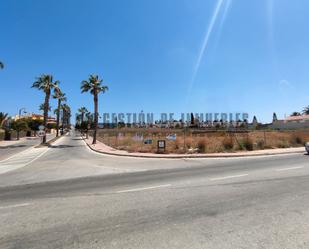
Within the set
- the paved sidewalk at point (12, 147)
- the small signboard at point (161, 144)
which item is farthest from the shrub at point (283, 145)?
the paved sidewalk at point (12, 147)

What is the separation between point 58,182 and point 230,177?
6876 millimetres

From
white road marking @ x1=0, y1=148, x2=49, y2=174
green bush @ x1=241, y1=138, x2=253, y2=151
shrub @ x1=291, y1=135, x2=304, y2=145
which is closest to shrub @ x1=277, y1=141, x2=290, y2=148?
shrub @ x1=291, y1=135, x2=304, y2=145

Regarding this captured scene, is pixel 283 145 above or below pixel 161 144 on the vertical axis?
below

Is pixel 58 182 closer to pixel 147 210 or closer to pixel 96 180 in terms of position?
pixel 96 180

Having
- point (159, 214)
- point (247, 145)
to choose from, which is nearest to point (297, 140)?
point (247, 145)

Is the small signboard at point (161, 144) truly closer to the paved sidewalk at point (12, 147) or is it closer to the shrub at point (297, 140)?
the paved sidewalk at point (12, 147)

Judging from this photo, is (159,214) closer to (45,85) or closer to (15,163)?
(15,163)

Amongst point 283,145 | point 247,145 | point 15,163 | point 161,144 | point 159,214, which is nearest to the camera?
point 159,214

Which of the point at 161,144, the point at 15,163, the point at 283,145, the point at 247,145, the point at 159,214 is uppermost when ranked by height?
the point at 161,144

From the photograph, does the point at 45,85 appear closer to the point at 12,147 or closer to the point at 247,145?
the point at 12,147

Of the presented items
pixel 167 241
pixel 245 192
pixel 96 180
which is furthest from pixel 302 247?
pixel 96 180

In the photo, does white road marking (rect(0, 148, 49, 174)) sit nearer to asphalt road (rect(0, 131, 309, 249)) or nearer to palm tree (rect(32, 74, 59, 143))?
asphalt road (rect(0, 131, 309, 249))

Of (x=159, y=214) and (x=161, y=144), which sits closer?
(x=159, y=214)

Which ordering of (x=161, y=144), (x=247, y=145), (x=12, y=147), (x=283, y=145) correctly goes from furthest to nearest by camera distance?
(x=12, y=147) < (x=283, y=145) < (x=247, y=145) < (x=161, y=144)
